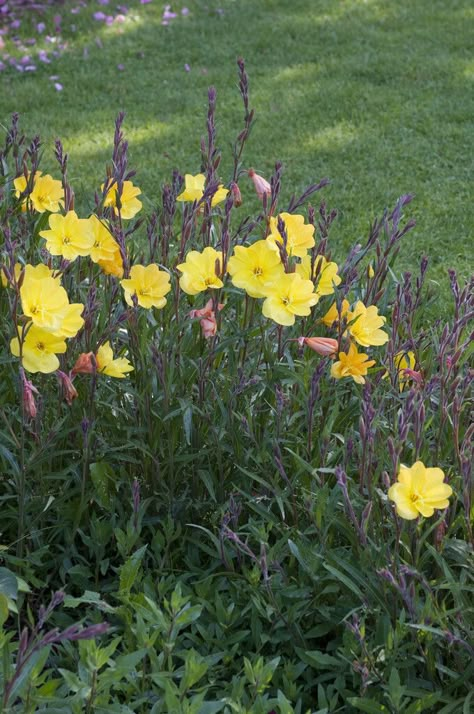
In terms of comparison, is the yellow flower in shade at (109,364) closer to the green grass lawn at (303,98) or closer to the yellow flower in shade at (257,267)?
the yellow flower in shade at (257,267)

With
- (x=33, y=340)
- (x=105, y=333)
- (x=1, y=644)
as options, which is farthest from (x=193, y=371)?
(x=1, y=644)

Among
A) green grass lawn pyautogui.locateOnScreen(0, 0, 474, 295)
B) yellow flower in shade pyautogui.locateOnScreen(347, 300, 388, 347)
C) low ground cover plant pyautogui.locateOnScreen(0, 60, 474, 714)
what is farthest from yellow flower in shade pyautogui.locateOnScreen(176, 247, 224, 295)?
green grass lawn pyautogui.locateOnScreen(0, 0, 474, 295)

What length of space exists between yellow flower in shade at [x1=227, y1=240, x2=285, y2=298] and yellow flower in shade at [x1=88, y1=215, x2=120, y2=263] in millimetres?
317

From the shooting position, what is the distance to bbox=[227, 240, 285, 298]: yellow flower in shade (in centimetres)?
214

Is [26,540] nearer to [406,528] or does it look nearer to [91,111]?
[406,528]

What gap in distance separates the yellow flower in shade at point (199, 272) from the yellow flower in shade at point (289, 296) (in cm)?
14

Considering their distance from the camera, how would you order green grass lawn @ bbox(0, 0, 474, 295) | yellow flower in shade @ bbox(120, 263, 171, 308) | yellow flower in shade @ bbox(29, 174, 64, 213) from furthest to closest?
green grass lawn @ bbox(0, 0, 474, 295)
yellow flower in shade @ bbox(29, 174, 64, 213)
yellow flower in shade @ bbox(120, 263, 171, 308)

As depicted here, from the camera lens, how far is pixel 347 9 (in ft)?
24.3

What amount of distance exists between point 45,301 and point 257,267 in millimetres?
498

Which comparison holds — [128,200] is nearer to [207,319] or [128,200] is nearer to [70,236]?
[70,236]

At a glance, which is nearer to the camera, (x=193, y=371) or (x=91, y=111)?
(x=193, y=371)

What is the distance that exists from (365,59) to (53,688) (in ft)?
18.5

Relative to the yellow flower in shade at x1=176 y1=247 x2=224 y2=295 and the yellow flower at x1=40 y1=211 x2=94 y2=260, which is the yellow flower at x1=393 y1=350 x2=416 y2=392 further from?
the yellow flower at x1=40 y1=211 x2=94 y2=260

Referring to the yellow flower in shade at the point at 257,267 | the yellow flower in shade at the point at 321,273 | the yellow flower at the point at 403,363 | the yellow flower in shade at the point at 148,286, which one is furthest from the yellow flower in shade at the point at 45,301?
the yellow flower at the point at 403,363
